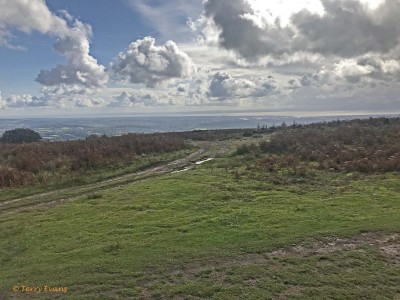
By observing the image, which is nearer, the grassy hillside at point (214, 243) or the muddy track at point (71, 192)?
the grassy hillside at point (214, 243)

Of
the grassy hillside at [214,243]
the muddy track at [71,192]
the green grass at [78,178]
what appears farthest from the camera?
the green grass at [78,178]

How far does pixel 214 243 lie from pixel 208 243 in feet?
0.85

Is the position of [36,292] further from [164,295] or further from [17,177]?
[17,177]

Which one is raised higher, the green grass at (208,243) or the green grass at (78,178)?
the green grass at (208,243)

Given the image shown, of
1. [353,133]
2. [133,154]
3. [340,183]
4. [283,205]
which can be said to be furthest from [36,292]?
[353,133]

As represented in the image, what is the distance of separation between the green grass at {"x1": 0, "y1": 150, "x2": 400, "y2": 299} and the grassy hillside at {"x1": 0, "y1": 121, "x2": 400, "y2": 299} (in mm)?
48

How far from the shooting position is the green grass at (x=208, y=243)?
12.2 m

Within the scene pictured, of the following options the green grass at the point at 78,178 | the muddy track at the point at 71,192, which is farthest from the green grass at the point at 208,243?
the green grass at the point at 78,178

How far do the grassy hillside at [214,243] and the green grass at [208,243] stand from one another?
48 millimetres

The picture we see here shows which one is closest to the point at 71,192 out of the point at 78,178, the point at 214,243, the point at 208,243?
the point at 78,178

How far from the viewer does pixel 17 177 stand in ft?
112

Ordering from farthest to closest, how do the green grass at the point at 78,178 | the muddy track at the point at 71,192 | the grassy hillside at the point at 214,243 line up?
the green grass at the point at 78,178, the muddy track at the point at 71,192, the grassy hillside at the point at 214,243

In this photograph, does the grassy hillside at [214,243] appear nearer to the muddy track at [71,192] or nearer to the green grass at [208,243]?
the green grass at [208,243]

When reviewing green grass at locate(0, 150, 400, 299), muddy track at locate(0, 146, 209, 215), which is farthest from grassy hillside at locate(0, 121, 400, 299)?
muddy track at locate(0, 146, 209, 215)
